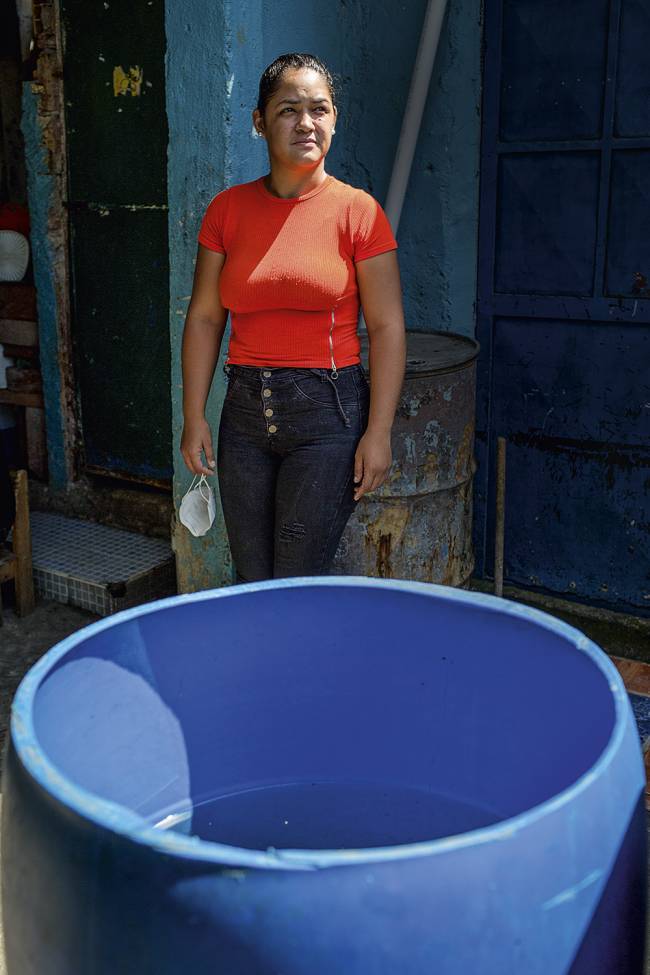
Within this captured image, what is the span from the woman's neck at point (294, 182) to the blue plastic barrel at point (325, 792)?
1174 millimetres

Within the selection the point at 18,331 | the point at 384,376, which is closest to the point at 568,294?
the point at 384,376

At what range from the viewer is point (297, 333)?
7.98ft

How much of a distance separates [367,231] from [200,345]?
1.66ft

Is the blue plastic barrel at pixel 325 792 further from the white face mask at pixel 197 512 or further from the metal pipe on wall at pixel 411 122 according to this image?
the metal pipe on wall at pixel 411 122

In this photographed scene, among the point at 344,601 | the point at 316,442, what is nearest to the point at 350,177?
Answer: the point at 316,442

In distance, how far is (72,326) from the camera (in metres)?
4.56

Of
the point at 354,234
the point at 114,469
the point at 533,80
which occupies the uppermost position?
the point at 533,80

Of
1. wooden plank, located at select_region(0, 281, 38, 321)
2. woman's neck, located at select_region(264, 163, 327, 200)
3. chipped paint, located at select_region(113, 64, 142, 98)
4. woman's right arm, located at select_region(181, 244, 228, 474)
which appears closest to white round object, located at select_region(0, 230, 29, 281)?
wooden plank, located at select_region(0, 281, 38, 321)

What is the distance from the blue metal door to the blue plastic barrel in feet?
7.67

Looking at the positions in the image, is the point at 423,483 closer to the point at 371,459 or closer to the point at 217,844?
the point at 371,459

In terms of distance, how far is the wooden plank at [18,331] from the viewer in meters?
4.67

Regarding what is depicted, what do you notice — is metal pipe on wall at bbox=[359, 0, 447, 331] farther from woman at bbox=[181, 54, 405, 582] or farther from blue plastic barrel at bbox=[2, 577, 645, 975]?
blue plastic barrel at bbox=[2, 577, 645, 975]

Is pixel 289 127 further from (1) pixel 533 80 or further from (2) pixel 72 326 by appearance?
(2) pixel 72 326

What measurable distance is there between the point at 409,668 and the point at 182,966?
26.8 inches
